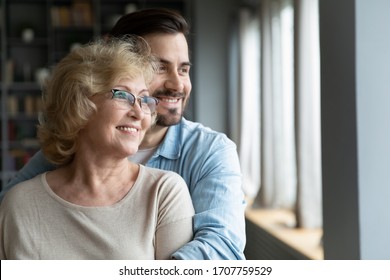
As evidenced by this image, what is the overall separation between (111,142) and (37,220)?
0.29m

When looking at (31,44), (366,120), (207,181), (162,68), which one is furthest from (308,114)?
(31,44)

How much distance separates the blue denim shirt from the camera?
1.83 m

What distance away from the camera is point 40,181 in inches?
74.9

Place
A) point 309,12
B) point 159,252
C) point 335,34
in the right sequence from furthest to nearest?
1. point 309,12
2. point 335,34
3. point 159,252

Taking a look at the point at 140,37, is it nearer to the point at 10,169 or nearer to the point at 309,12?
the point at 309,12

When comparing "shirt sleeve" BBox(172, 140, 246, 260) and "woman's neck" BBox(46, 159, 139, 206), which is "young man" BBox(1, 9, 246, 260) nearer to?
"shirt sleeve" BBox(172, 140, 246, 260)

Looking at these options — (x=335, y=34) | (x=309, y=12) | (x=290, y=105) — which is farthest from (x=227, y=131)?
(x=335, y=34)

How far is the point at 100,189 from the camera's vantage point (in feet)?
6.13

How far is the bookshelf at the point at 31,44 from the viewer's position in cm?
802

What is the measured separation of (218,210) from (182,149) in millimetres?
301

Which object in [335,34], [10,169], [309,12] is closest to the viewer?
[335,34]

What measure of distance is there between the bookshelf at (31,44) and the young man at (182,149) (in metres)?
5.89

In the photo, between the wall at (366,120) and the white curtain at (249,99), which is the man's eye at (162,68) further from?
the white curtain at (249,99)

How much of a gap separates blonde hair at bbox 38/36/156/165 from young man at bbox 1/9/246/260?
0.25 m
